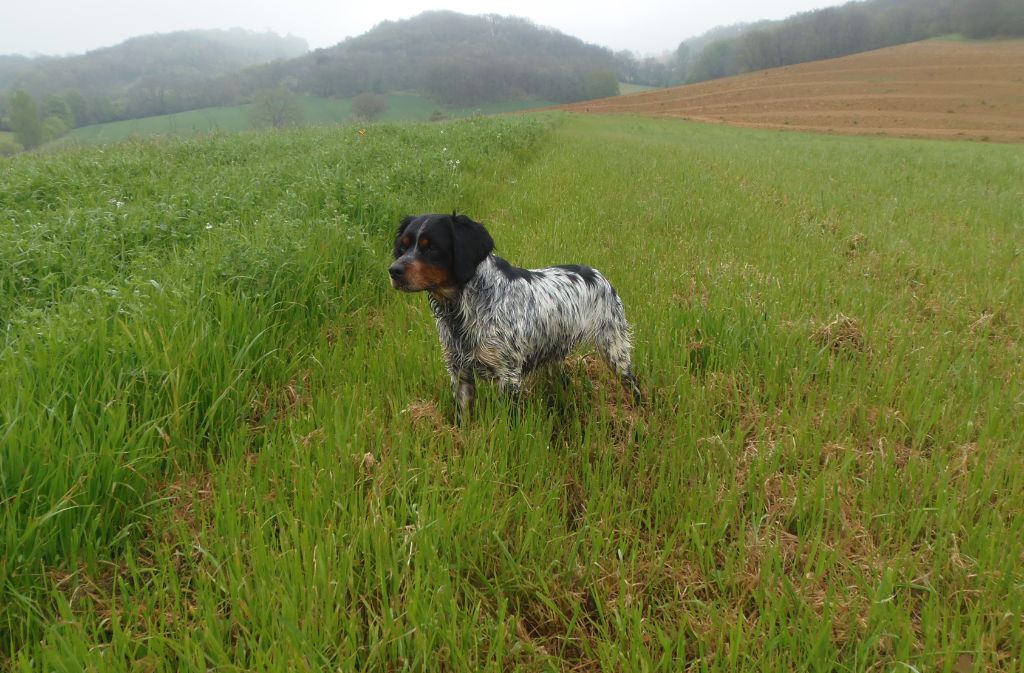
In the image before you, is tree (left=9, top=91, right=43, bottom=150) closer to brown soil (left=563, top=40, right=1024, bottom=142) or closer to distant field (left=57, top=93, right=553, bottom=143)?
distant field (left=57, top=93, right=553, bottom=143)

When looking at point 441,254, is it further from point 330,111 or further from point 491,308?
point 330,111

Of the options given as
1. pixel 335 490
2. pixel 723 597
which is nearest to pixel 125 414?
pixel 335 490

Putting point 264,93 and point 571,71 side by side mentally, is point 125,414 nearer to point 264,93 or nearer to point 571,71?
point 264,93

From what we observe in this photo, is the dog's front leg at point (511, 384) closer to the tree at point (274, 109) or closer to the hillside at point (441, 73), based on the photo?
the tree at point (274, 109)

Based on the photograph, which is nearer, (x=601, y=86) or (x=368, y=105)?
(x=368, y=105)

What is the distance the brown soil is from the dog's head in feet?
139

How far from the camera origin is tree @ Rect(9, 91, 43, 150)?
55.6m

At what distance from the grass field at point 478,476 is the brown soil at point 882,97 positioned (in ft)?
134

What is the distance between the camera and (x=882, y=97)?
4769 cm

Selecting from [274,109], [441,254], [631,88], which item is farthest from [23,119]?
[631,88]

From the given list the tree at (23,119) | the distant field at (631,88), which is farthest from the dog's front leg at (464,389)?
the distant field at (631,88)

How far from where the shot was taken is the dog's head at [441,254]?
8.66 ft

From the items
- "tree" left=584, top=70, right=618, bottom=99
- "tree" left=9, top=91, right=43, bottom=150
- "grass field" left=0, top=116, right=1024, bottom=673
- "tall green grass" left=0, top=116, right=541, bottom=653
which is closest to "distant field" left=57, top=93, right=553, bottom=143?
"tree" left=9, top=91, right=43, bottom=150

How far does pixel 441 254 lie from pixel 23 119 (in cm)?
7954
